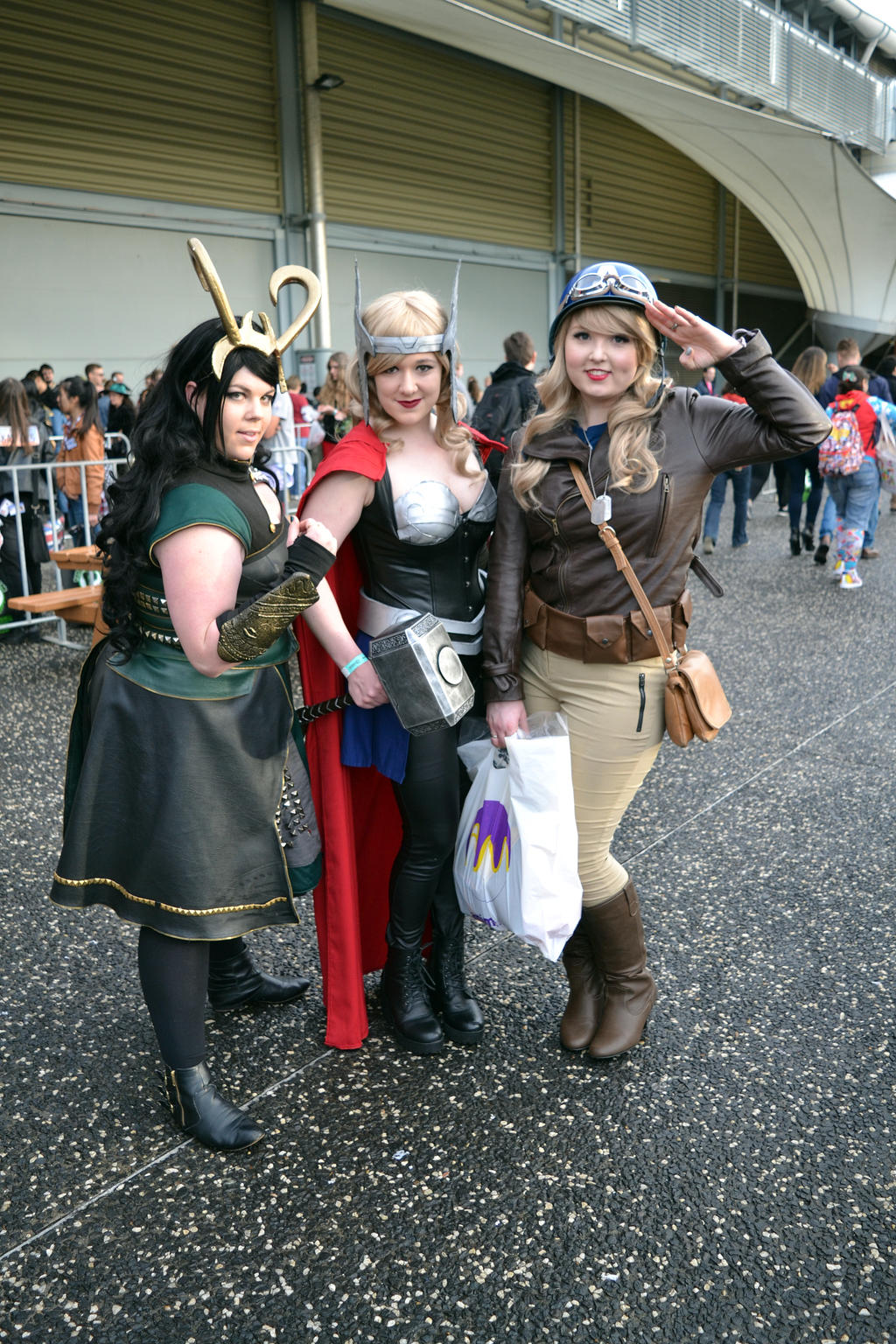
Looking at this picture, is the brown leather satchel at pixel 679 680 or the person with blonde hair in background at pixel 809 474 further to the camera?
the person with blonde hair in background at pixel 809 474

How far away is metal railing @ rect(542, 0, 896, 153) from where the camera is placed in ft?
53.0

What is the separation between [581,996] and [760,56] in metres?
21.7

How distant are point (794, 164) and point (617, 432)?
67.4 feet

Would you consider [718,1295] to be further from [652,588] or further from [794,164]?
[794,164]

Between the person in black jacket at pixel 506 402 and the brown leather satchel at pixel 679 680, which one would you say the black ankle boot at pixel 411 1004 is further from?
the person in black jacket at pixel 506 402

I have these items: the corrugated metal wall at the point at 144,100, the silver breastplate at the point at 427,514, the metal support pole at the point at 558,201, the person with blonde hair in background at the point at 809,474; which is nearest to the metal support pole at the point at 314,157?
the corrugated metal wall at the point at 144,100

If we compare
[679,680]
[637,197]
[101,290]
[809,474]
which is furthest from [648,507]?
[637,197]

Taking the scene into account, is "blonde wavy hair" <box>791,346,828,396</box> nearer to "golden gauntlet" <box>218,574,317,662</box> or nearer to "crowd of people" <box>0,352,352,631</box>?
"crowd of people" <box>0,352,352,631</box>

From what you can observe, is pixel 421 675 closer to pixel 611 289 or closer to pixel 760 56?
pixel 611 289

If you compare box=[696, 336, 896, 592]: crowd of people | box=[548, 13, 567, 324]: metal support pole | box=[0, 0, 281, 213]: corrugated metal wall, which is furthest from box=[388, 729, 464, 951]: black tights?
box=[548, 13, 567, 324]: metal support pole

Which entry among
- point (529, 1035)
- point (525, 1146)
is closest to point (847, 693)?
point (529, 1035)

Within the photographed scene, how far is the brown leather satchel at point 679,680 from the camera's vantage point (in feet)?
7.68

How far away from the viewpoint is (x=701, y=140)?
19.1 metres

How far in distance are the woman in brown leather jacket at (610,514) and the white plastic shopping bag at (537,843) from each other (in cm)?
12
